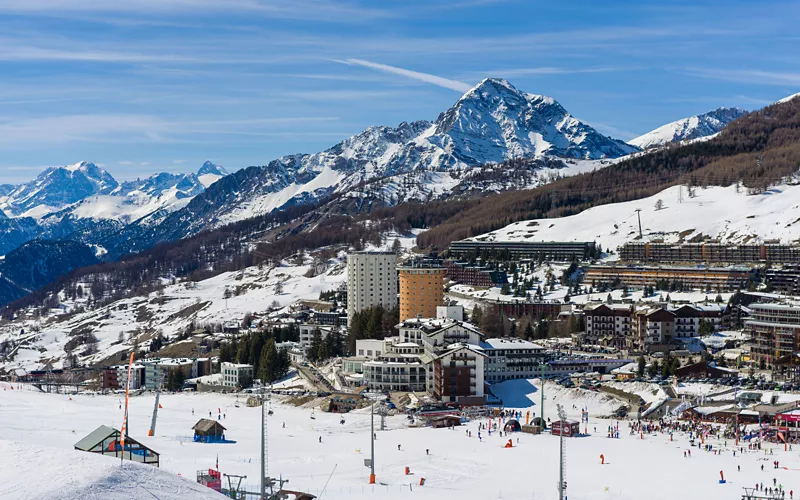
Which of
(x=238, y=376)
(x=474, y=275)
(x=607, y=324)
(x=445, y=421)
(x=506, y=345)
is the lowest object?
(x=238, y=376)

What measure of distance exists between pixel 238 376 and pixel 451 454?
4408 centimetres

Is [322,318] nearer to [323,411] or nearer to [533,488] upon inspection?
[323,411]

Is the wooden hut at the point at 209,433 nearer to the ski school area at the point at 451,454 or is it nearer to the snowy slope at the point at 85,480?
the ski school area at the point at 451,454

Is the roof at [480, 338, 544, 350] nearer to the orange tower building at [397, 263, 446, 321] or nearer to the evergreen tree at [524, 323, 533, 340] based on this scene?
the evergreen tree at [524, 323, 533, 340]

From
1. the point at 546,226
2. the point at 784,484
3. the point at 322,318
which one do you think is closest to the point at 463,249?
the point at 546,226

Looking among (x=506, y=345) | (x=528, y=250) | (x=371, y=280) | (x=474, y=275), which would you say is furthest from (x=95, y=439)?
(x=528, y=250)

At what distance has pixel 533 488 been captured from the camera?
45000mm

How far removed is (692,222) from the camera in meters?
174

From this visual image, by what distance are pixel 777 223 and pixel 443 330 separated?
9616cm

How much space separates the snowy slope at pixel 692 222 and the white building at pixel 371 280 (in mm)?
60698

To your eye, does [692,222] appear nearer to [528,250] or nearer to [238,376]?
[528,250]

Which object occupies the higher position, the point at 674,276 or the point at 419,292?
the point at 674,276

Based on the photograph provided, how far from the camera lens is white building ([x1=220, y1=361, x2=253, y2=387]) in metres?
94.4

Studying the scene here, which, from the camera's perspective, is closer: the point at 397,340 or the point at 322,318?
the point at 397,340
